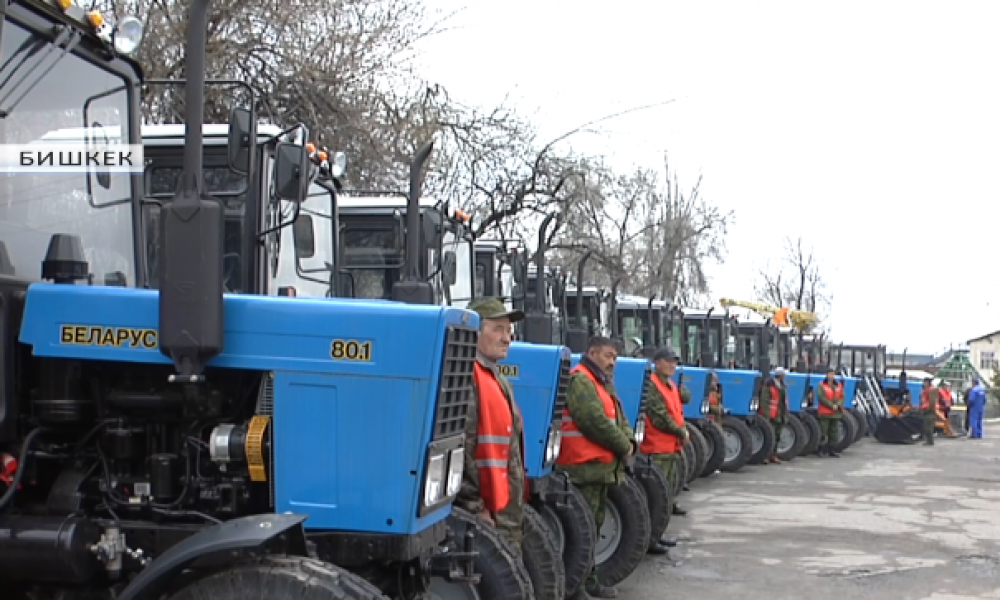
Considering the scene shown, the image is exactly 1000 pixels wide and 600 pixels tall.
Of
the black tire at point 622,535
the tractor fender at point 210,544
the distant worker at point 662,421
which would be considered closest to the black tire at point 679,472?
the distant worker at point 662,421

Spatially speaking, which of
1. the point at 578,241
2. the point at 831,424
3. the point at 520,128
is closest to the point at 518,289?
the point at 520,128

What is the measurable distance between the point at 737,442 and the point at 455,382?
43.9ft

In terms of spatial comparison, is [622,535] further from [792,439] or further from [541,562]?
[792,439]

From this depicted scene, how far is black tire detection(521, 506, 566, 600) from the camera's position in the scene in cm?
597

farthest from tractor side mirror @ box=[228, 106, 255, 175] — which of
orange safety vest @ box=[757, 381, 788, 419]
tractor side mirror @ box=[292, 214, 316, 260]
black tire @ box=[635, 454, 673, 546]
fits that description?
orange safety vest @ box=[757, 381, 788, 419]

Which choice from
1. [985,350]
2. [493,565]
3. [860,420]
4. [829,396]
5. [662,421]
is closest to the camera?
[493,565]

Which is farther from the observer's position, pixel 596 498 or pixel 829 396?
pixel 829 396

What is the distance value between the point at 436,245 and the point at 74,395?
349cm

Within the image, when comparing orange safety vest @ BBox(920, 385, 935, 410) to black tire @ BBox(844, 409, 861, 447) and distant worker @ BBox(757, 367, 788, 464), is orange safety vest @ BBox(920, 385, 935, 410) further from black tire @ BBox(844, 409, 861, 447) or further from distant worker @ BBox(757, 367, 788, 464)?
distant worker @ BBox(757, 367, 788, 464)

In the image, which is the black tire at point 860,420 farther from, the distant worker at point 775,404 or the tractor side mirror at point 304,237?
the tractor side mirror at point 304,237

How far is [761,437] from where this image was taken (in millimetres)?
18156

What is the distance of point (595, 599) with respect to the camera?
322 inches

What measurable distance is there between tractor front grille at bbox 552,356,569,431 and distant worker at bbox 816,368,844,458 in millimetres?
14283

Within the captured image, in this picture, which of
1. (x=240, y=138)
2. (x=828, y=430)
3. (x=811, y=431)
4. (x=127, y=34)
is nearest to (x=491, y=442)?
(x=240, y=138)
